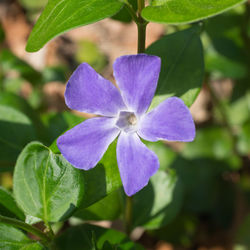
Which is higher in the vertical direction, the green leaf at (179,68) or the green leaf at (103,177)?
the green leaf at (179,68)

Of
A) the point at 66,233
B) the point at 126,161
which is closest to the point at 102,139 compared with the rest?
the point at 126,161

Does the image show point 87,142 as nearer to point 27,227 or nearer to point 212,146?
point 27,227

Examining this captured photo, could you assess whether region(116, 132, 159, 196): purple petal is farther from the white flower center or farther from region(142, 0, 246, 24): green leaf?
region(142, 0, 246, 24): green leaf

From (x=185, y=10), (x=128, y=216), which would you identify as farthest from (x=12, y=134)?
(x=185, y=10)

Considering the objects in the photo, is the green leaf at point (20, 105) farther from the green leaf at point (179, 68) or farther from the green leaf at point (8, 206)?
the green leaf at point (179, 68)

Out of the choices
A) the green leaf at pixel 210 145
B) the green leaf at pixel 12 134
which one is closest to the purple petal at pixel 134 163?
the green leaf at pixel 12 134

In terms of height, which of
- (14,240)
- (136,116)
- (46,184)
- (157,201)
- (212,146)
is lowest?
(212,146)


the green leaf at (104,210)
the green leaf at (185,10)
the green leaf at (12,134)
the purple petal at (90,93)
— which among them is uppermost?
the green leaf at (185,10)
